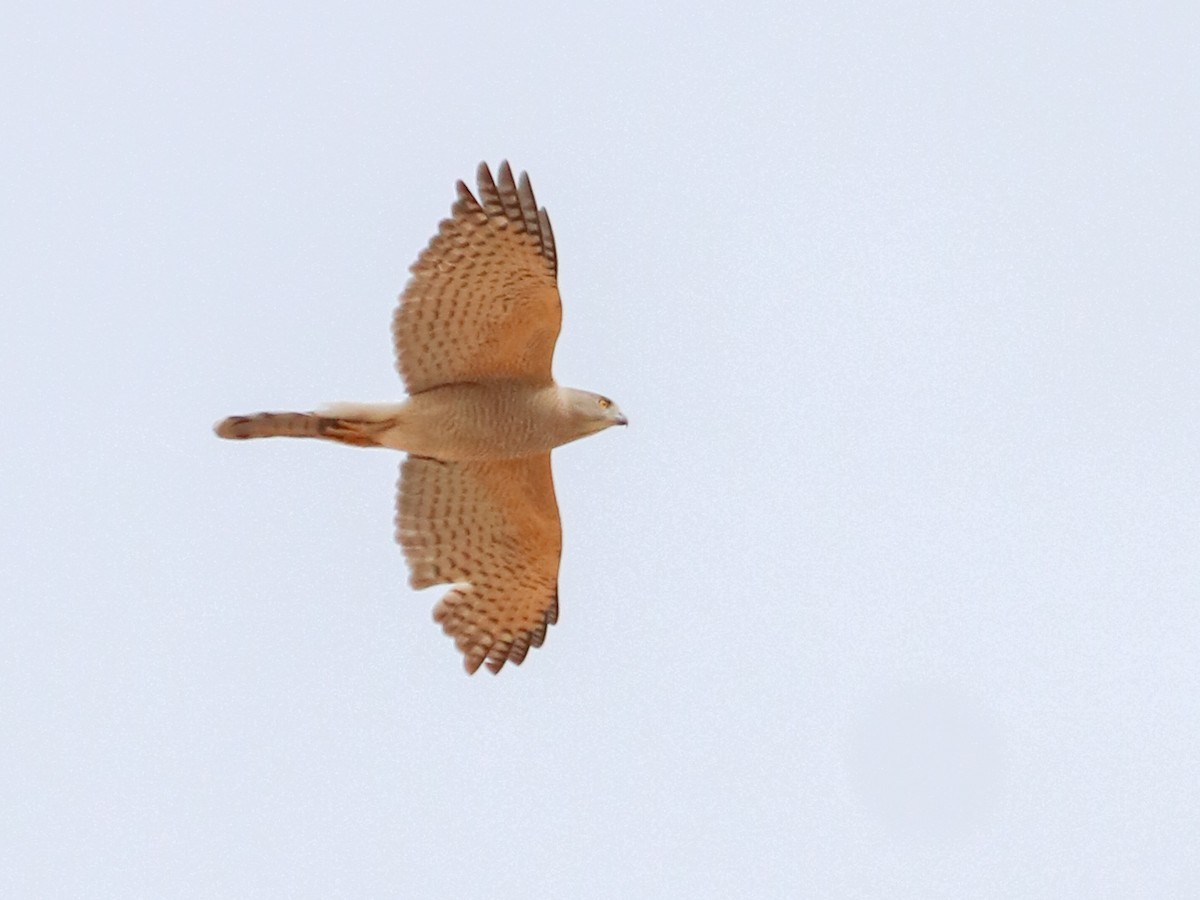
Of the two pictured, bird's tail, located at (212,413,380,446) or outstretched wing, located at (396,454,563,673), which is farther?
outstretched wing, located at (396,454,563,673)

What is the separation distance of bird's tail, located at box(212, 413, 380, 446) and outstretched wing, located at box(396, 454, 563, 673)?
0.87m

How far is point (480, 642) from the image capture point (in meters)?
15.5

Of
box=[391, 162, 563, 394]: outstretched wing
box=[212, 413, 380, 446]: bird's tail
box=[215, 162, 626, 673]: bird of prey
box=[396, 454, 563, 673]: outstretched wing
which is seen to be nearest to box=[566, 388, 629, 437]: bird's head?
box=[215, 162, 626, 673]: bird of prey

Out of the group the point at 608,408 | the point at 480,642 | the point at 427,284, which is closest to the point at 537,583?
the point at 480,642

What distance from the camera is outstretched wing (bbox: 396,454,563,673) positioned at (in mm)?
14992

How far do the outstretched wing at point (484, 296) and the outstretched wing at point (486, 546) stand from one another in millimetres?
861

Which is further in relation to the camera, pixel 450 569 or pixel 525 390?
pixel 450 569

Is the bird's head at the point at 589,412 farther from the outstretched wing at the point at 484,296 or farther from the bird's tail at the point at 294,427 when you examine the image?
the bird's tail at the point at 294,427

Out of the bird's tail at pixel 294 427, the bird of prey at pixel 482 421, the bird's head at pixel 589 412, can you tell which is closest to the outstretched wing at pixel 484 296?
the bird of prey at pixel 482 421

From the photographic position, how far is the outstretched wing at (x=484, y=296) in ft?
45.1

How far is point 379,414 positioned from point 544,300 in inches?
52.5

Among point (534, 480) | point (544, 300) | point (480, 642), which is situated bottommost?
point (480, 642)

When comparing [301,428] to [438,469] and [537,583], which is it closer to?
[438,469]

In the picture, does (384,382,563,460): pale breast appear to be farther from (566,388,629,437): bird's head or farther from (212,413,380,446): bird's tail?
(212,413,380,446): bird's tail
